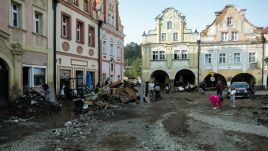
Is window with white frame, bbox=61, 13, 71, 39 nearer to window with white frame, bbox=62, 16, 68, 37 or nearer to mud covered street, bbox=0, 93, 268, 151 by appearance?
window with white frame, bbox=62, 16, 68, 37

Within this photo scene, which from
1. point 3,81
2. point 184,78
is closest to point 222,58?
point 184,78

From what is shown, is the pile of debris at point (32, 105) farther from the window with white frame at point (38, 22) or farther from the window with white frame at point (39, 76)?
the window with white frame at point (38, 22)

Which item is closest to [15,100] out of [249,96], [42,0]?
[42,0]

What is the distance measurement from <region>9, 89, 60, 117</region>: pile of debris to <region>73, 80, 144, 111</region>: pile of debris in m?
1.85

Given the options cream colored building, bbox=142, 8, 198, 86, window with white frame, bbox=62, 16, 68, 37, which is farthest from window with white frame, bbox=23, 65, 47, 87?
cream colored building, bbox=142, 8, 198, 86

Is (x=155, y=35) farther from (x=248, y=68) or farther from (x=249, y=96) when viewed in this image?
(x=249, y=96)

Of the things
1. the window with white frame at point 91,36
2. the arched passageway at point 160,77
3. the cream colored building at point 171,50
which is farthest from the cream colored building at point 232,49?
the window with white frame at point 91,36

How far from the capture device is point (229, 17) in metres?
43.2

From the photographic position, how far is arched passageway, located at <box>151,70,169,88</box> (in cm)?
4578

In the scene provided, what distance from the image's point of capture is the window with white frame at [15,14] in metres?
16.5

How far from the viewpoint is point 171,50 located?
44188 mm

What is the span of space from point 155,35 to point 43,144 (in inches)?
1485

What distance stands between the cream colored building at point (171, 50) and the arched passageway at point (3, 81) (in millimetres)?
30611

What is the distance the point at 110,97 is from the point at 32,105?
24.2 feet
